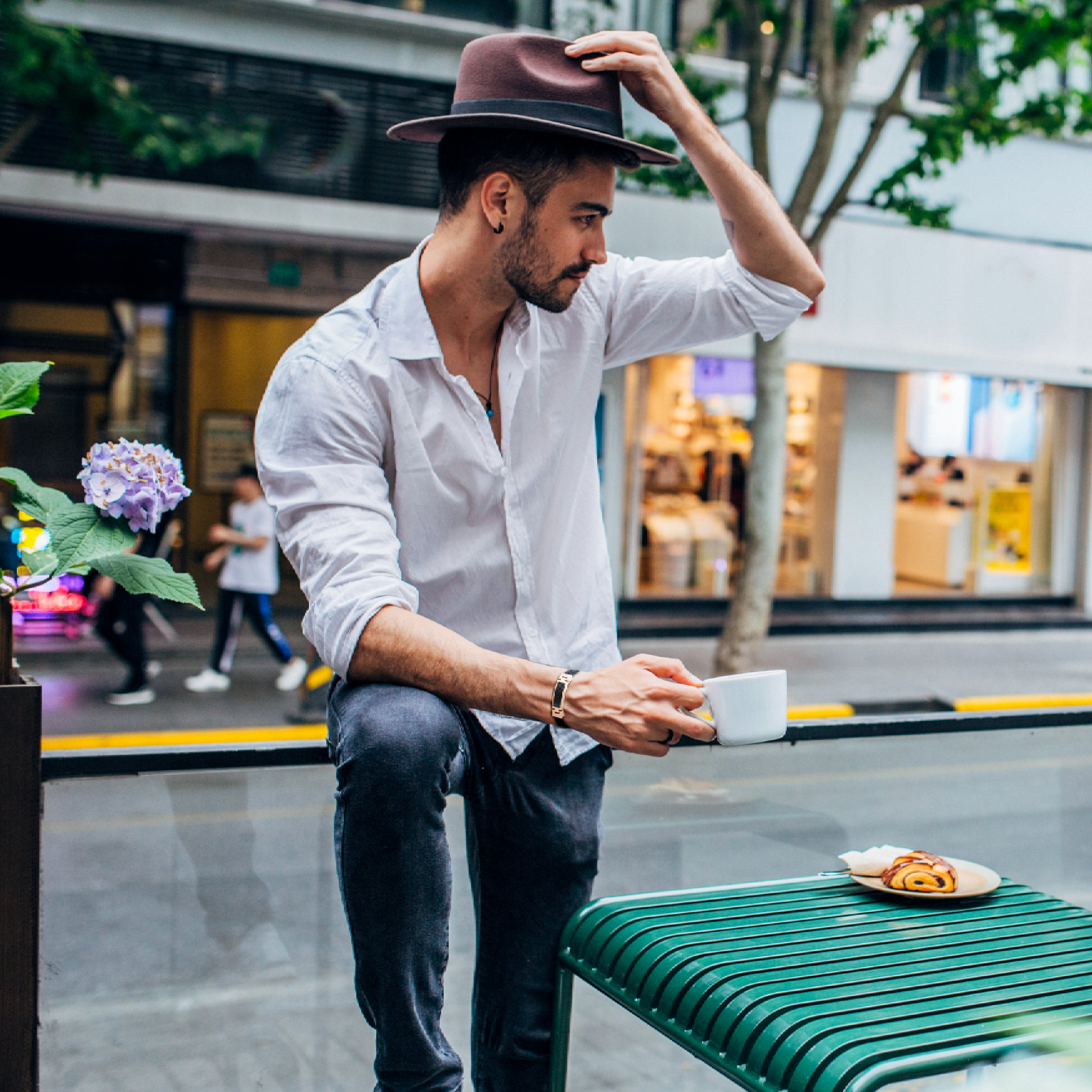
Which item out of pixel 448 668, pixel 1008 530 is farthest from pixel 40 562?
pixel 1008 530

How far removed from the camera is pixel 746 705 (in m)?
1.66

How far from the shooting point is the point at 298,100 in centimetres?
1145

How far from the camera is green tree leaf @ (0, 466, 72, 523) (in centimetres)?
184

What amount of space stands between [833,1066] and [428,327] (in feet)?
3.82

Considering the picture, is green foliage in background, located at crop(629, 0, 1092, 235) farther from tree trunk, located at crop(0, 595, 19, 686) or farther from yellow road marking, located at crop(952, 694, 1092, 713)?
tree trunk, located at crop(0, 595, 19, 686)

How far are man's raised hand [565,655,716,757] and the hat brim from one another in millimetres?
682

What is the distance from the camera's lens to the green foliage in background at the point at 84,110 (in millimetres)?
8758

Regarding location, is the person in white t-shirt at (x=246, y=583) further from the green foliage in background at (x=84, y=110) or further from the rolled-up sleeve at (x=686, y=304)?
the rolled-up sleeve at (x=686, y=304)

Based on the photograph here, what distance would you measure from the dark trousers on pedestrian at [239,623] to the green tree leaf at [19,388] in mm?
7258

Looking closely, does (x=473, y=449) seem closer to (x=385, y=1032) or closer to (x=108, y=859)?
(x=385, y=1032)

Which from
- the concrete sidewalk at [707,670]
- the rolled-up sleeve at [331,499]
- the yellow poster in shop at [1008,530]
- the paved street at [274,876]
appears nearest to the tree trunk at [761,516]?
the concrete sidewalk at [707,670]

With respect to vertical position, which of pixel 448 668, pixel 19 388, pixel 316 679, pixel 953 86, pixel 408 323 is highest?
pixel 953 86

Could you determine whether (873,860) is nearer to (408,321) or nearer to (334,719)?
(334,719)

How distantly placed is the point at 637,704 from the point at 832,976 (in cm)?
46
